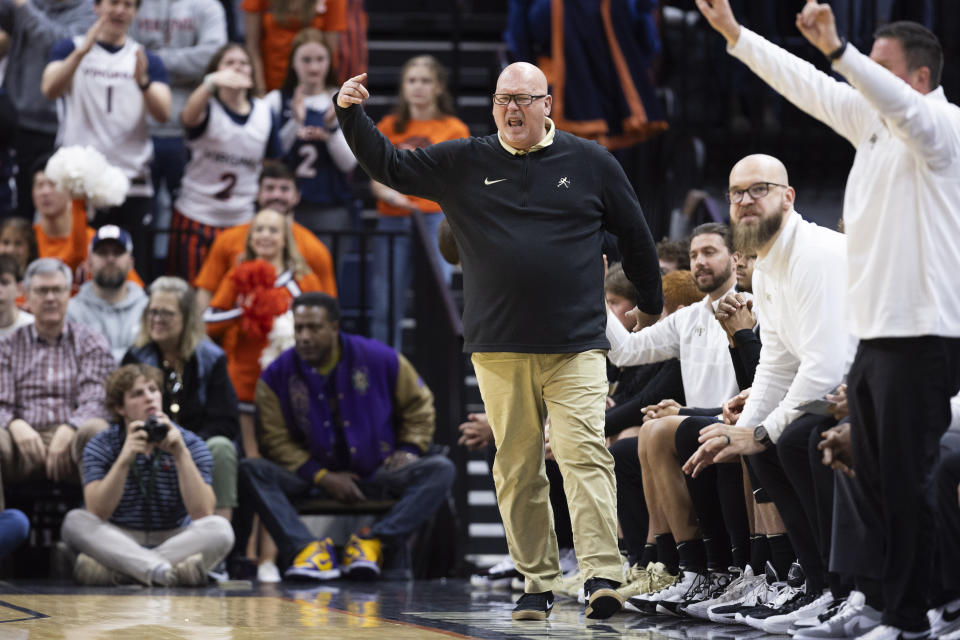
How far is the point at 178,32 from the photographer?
9.55 meters

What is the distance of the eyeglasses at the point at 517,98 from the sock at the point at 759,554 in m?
1.66

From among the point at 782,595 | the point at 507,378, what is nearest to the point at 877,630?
the point at 782,595

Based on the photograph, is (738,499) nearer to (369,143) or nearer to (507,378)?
(507,378)

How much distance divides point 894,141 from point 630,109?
5344 mm

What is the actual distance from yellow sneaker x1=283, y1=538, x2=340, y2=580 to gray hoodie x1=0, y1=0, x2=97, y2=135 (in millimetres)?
3429

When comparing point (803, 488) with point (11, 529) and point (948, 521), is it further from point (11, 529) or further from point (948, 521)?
point (11, 529)

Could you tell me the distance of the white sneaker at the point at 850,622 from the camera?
13.6ft

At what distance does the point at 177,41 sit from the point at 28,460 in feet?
10.6

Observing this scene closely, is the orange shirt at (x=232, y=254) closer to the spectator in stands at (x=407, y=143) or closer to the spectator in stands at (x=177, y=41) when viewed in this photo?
the spectator in stands at (x=407, y=143)

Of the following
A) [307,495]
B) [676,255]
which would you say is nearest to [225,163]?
[307,495]

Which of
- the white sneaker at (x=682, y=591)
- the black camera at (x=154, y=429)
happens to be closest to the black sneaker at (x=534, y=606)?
the white sneaker at (x=682, y=591)

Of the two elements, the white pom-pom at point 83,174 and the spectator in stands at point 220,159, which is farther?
the spectator in stands at point 220,159

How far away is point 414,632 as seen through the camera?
4.64 m

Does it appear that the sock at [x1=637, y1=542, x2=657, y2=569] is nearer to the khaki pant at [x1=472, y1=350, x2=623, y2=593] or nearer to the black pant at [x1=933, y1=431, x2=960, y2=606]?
the khaki pant at [x1=472, y1=350, x2=623, y2=593]
